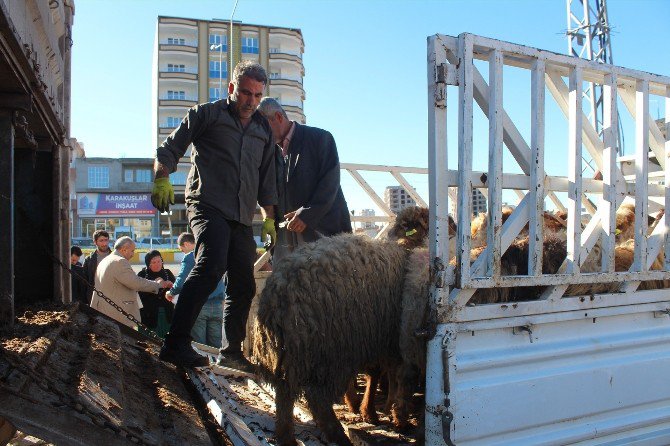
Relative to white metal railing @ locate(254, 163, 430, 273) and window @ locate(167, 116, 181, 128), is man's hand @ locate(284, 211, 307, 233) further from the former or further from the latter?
window @ locate(167, 116, 181, 128)

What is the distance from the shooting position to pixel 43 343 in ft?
8.67

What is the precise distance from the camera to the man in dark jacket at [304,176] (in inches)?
170

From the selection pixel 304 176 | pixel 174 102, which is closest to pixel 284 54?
pixel 174 102

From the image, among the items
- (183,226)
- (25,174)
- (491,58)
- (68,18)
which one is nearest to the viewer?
(491,58)

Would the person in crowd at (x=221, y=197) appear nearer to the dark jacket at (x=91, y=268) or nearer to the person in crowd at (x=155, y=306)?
the person in crowd at (x=155, y=306)

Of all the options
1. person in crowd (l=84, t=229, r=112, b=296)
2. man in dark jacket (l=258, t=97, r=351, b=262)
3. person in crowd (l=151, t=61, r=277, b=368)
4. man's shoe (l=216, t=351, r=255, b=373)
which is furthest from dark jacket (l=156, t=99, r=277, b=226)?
person in crowd (l=84, t=229, r=112, b=296)

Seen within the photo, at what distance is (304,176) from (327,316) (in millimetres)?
1756

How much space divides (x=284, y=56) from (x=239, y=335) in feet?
194

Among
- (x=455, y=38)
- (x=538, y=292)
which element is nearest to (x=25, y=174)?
(x=455, y=38)

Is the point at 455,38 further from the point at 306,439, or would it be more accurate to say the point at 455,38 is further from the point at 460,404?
the point at 306,439

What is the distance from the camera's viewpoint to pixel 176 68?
57250 millimetres

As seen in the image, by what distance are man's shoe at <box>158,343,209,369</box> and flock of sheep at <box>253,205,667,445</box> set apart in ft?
1.73

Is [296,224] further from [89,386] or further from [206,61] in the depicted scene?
[206,61]

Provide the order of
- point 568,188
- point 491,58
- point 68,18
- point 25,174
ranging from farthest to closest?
point 68,18
point 25,174
point 568,188
point 491,58
